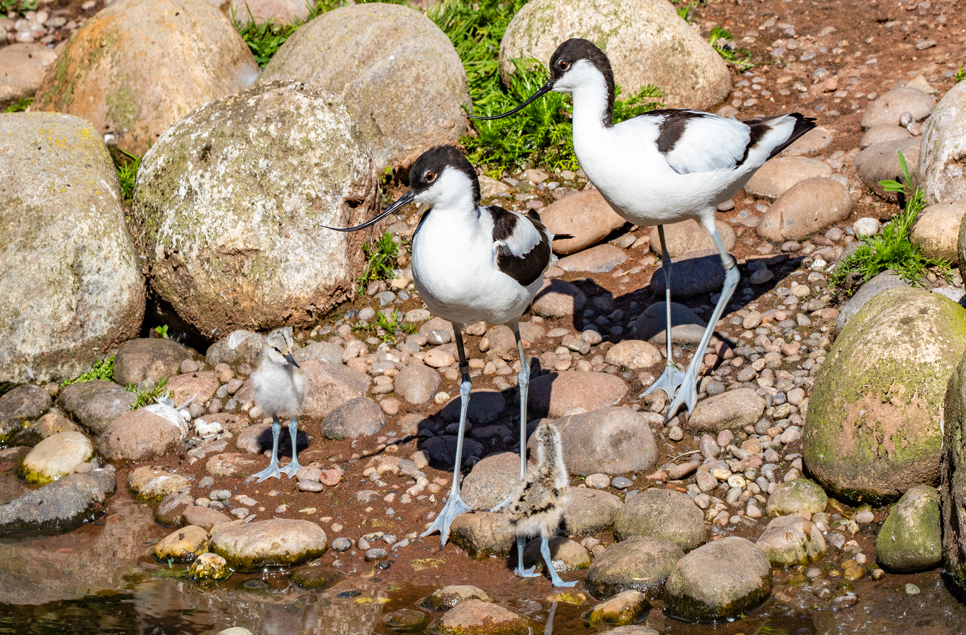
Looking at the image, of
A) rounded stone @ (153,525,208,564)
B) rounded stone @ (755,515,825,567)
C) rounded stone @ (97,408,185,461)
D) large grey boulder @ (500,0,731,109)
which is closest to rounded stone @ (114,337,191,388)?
rounded stone @ (97,408,185,461)

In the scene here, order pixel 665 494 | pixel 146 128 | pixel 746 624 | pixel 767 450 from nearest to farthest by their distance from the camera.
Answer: pixel 746 624, pixel 665 494, pixel 767 450, pixel 146 128

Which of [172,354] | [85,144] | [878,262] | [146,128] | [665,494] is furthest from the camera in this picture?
[146,128]

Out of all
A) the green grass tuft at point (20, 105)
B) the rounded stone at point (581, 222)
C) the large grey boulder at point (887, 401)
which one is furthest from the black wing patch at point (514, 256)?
the green grass tuft at point (20, 105)

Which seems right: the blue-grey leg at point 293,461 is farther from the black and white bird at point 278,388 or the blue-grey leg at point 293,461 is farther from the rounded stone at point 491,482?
the rounded stone at point 491,482

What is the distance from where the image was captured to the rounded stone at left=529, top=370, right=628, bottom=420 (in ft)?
17.7

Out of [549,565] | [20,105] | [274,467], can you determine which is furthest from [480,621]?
[20,105]

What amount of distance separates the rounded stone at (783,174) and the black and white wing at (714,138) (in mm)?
1022

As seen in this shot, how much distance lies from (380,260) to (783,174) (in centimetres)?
309

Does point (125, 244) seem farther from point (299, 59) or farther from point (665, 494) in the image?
point (665, 494)

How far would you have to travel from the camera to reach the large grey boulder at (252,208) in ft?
20.6

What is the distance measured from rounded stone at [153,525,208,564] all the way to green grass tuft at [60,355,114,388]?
2.05m

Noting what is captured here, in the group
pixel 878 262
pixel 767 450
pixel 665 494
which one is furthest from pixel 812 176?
pixel 665 494

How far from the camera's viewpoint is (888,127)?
699cm

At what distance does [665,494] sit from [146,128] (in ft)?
17.8
